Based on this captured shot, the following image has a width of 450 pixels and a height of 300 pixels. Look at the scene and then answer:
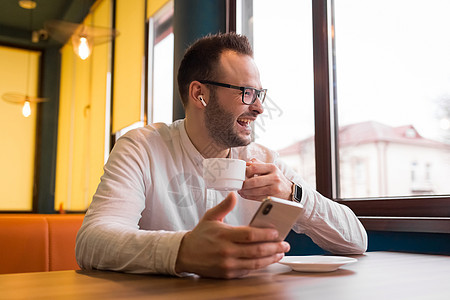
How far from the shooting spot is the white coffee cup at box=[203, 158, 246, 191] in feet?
3.84

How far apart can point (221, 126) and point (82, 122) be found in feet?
17.4

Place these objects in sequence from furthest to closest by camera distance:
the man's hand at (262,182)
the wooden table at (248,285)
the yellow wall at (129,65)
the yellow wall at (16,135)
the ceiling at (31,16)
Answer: the yellow wall at (16,135) → the ceiling at (31,16) → the yellow wall at (129,65) → the man's hand at (262,182) → the wooden table at (248,285)

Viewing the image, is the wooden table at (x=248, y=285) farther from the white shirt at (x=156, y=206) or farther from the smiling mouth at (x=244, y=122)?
the smiling mouth at (x=244, y=122)

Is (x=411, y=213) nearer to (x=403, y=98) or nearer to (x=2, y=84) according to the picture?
(x=403, y=98)

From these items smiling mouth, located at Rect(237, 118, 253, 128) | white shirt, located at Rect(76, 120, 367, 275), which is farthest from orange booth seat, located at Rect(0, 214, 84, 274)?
smiling mouth, located at Rect(237, 118, 253, 128)

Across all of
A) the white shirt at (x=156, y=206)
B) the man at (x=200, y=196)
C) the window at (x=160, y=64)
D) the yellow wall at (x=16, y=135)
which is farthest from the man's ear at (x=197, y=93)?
the yellow wall at (x=16, y=135)

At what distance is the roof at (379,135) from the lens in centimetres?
198

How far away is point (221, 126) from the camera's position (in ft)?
5.95

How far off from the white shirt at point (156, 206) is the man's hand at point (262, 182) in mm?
158

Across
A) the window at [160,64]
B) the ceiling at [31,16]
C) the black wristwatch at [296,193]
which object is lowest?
the black wristwatch at [296,193]

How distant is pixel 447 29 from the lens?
1910 millimetres

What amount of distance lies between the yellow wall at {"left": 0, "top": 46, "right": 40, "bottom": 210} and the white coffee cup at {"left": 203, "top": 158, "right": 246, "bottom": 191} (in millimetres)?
6531

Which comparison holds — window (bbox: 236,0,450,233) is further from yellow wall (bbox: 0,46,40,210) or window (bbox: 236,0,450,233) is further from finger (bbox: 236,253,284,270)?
yellow wall (bbox: 0,46,40,210)

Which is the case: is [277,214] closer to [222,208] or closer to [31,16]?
[222,208]
